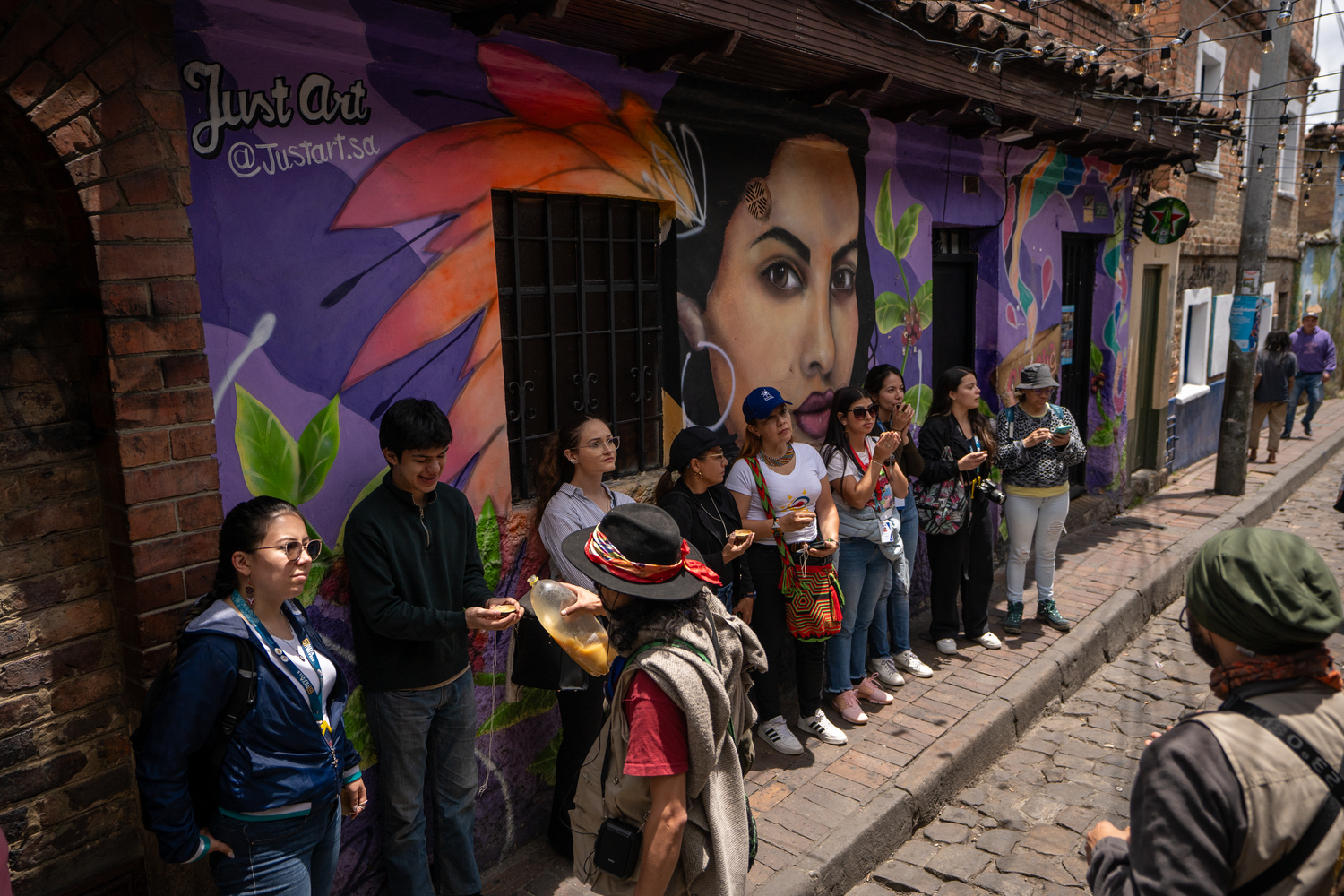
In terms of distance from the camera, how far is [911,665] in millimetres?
5777

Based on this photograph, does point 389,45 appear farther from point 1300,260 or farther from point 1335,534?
point 1300,260

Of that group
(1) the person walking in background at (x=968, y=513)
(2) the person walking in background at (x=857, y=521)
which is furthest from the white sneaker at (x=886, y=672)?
(1) the person walking in background at (x=968, y=513)

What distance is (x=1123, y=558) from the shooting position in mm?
8102

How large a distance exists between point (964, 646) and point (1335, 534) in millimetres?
5774

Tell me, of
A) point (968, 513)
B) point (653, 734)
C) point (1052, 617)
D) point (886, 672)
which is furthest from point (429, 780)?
point (1052, 617)

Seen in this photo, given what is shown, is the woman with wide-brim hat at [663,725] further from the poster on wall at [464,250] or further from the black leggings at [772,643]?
the black leggings at [772,643]

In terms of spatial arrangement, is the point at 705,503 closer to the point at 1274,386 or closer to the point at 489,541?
the point at 489,541

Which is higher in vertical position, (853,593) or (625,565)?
(625,565)

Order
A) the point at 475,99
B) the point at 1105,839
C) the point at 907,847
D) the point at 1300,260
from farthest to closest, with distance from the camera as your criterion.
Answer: the point at 1300,260 < the point at 907,847 < the point at 475,99 < the point at 1105,839

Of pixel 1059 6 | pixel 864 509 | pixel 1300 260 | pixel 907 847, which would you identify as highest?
pixel 1059 6

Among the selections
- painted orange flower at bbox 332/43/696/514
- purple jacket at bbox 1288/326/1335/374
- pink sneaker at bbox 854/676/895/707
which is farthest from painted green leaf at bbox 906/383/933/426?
purple jacket at bbox 1288/326/1335/374

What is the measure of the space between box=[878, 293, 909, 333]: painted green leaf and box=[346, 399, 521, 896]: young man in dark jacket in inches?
151

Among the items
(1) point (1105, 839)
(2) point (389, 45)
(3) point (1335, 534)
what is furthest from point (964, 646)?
(3) point (1335, 534)

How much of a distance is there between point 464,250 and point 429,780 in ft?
6.92
